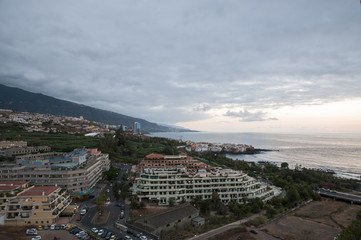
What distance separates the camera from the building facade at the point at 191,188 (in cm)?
3281

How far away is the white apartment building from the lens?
3281cm

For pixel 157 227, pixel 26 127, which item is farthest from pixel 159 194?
pixel 26 127

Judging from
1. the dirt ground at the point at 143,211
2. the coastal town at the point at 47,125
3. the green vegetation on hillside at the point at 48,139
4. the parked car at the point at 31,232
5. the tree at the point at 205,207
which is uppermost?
the coastal town at the point at 47,125

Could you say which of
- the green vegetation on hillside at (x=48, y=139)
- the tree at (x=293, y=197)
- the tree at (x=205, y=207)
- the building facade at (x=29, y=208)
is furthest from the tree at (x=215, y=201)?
the green vegetation on hillside at (x=48, y=139)

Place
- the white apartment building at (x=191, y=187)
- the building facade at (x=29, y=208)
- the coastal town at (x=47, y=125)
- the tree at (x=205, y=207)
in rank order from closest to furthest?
1. the building facade at (x=29, y=208)
2. the tree at (x=205, y=207)
3. the white apartment building at (x=191, y=187)
4. the coastal town at (x=47, y=125)

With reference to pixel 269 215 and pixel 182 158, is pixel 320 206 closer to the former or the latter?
pixel 269 215

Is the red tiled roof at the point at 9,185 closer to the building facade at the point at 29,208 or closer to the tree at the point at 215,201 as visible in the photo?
the building facade at the point at 29,208

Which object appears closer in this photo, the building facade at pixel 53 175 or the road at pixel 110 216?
the road at pixel 110 216

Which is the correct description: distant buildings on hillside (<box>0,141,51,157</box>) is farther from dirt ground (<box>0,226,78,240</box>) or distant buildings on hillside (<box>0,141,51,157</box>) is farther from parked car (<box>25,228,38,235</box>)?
parked car (<box>25,228,38,235</box>)

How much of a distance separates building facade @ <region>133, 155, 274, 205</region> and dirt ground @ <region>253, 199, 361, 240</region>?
566 cm

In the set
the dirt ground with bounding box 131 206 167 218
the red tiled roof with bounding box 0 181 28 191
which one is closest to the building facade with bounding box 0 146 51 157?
the red tiled roof with bounding box 0 181 28 191

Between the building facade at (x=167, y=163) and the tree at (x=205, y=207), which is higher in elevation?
the building facade at (x=167, y=163)

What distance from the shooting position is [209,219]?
2727 cm

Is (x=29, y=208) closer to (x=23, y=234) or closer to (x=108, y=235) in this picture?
(x=23, y=234)
